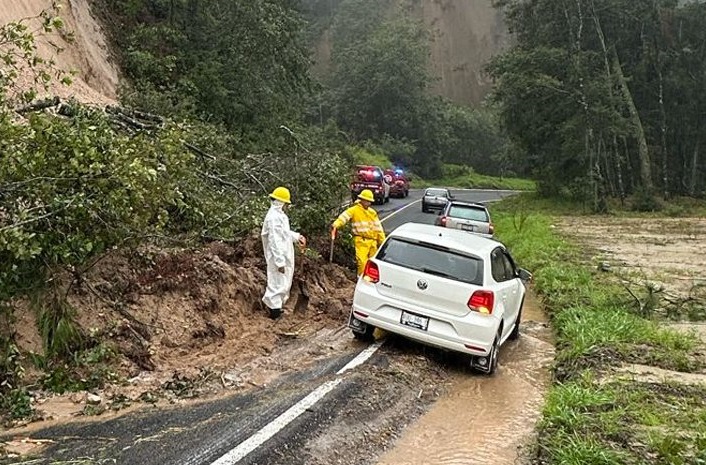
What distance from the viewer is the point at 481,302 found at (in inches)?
295

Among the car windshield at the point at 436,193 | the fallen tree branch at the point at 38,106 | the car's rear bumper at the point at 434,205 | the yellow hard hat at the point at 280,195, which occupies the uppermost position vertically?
the fallen tree branch at the point at 38,106

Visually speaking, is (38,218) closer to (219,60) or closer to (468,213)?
(468,213)

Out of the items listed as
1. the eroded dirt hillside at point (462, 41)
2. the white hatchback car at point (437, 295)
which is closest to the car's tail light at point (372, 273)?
the white hatchback car at point (437, 295)

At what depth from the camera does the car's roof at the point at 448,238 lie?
788cm

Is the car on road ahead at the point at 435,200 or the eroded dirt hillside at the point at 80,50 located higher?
the eroded dirt hillside at the point at 80,50

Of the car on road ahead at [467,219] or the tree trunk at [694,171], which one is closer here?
the car on road ahead at [467,219]

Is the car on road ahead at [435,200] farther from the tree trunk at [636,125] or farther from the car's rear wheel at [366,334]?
the car's rear wheel at [366,334]

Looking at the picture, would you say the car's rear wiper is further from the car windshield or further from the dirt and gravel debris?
the car windshield

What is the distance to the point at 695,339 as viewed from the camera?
9094 millimetres

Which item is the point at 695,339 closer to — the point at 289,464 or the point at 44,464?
A: the point at 289,464

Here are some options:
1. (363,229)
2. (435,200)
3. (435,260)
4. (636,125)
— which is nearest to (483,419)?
(435,260)

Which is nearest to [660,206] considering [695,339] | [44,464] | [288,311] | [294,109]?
[294,109]

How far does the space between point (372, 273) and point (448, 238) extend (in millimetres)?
1015

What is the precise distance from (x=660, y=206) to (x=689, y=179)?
9.86m
